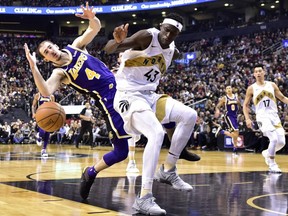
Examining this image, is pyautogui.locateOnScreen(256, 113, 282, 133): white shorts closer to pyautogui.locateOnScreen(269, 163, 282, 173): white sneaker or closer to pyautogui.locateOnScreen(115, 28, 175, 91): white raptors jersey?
pyautogui.locateOnScreen(269, 163, 282, 173): white sneaker

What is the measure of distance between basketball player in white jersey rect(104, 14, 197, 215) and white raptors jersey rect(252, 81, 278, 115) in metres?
4.06

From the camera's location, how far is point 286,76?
65.1ft

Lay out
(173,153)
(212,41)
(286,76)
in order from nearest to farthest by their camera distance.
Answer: (173,153) → (286,76) → (212,41)

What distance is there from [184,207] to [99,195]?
110 centimetres

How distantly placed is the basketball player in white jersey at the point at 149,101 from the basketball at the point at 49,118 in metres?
1.20

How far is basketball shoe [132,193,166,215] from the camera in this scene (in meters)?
3.73

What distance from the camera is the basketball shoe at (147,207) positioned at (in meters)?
3.73

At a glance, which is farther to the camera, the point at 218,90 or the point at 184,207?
the point at 218,90

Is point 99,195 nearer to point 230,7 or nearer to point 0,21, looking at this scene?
point 230,7

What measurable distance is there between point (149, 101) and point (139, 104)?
0.22 metres

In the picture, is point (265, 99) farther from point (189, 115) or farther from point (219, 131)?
point (219, 131)

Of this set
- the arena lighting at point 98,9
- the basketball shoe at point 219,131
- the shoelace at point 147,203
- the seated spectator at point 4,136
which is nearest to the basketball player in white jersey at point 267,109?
the shoelace at point 147,203

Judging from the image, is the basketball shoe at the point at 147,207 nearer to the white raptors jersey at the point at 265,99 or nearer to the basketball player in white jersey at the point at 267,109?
the basketball player in white jersey at the point at 267,109

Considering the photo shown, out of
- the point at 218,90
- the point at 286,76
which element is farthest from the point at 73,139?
the point at 286,76
